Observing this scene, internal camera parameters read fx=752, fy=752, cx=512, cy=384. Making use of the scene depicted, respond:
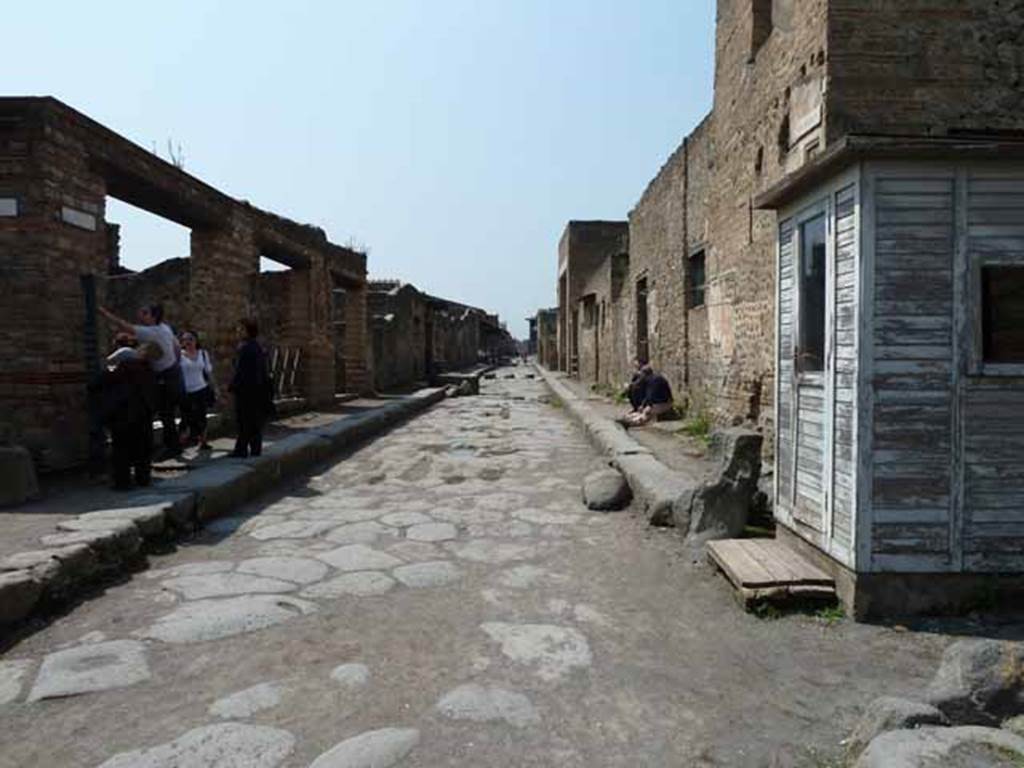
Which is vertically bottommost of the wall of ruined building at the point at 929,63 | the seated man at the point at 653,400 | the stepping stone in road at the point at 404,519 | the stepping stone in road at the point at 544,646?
the stepping stone in road at the point at 544,646

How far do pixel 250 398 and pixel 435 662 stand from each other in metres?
4.95

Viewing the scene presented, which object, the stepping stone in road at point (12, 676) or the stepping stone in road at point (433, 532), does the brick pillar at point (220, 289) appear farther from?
the stepping stone in road at point (12, 676)

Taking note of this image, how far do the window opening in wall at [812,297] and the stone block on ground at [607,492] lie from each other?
246cm

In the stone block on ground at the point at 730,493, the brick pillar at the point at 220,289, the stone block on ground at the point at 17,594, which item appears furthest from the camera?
the brick pillar at the point at 220,289

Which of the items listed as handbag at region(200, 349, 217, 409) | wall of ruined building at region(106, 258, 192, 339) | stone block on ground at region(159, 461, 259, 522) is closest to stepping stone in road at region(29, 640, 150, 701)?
stone block on ground at region(159, 461, 259, 522)

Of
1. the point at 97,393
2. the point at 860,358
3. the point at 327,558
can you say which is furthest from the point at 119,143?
the point at 860,358

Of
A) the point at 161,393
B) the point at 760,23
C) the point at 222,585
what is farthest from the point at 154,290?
the point at 222,585

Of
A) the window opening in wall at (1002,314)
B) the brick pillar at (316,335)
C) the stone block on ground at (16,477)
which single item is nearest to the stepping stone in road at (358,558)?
the stone block on ground at (16,477)

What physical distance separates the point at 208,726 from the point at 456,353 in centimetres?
3213

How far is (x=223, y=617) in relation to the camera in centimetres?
374

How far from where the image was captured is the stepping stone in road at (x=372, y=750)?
7.85ft

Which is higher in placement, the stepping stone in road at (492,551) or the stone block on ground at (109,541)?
the stone block on ground at (109,541)

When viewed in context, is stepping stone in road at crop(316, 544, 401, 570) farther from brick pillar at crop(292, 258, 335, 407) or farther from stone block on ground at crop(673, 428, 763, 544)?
brick pillar at crop(292, 258, 335, 407)

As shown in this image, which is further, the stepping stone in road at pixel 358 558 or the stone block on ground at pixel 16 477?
the stone block on ground at pixel 16 477
